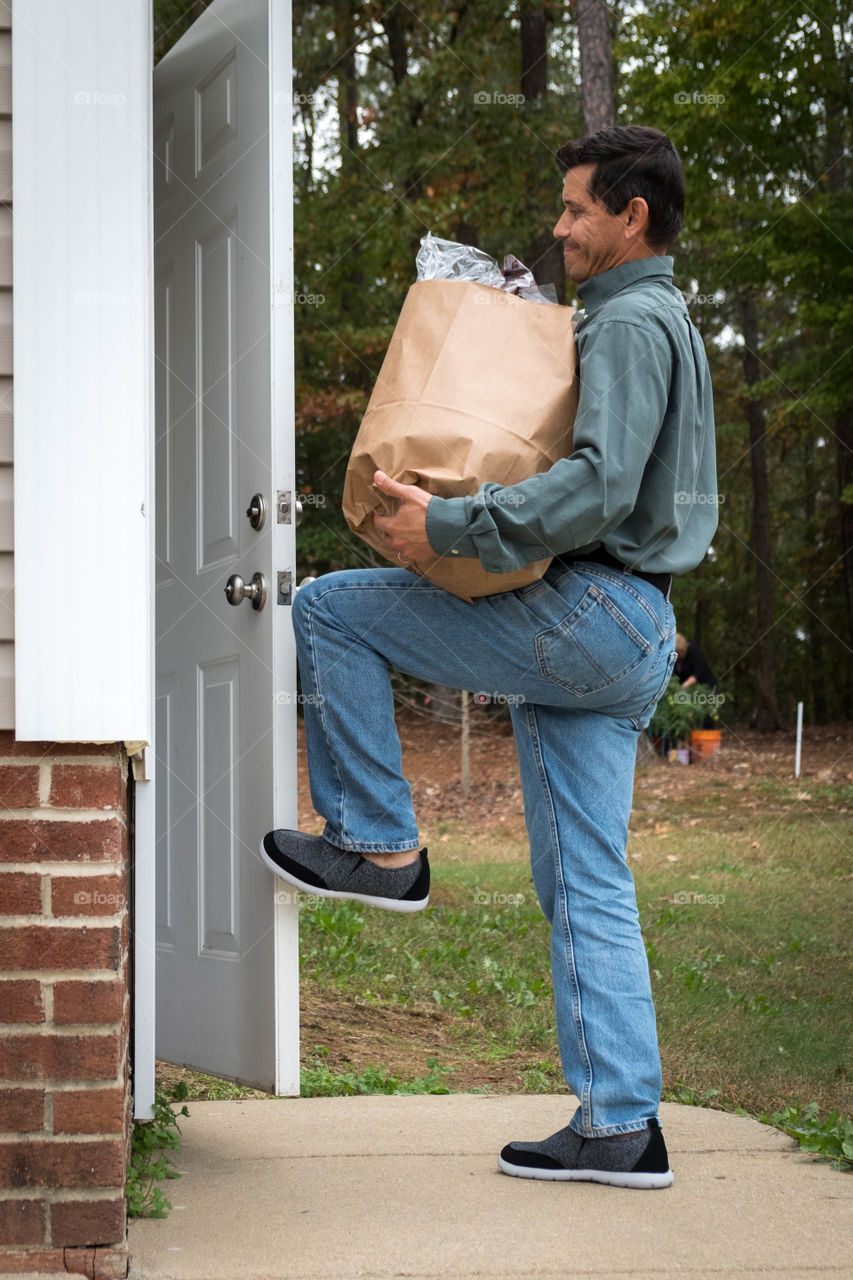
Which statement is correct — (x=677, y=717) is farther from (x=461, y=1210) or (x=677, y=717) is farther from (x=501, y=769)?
(x=461, y=1210)

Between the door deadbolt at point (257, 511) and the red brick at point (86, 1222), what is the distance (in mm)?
1597

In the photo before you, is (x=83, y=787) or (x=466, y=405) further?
(x=466, y=405)

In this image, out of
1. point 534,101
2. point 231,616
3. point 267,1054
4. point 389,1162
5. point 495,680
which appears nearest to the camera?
point 495,680

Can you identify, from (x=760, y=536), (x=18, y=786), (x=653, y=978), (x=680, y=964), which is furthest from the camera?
(x=760, y=536)

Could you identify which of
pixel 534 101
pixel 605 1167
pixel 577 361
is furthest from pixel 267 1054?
pixel 534 101

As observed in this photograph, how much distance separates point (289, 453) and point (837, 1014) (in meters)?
3.41

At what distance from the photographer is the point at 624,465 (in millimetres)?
2471

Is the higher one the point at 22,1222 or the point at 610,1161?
the point at 22,1222

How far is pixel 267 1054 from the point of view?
3135mm

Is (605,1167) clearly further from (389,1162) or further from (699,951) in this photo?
(699,951)

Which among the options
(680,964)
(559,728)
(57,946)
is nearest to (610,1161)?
(559,728)

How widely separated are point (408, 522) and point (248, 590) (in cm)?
84

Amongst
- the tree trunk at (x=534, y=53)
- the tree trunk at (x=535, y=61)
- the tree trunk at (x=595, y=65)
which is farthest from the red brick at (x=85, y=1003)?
the tree trunk at (x=534, y=53)

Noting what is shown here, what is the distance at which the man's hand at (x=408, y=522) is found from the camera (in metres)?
2.48
